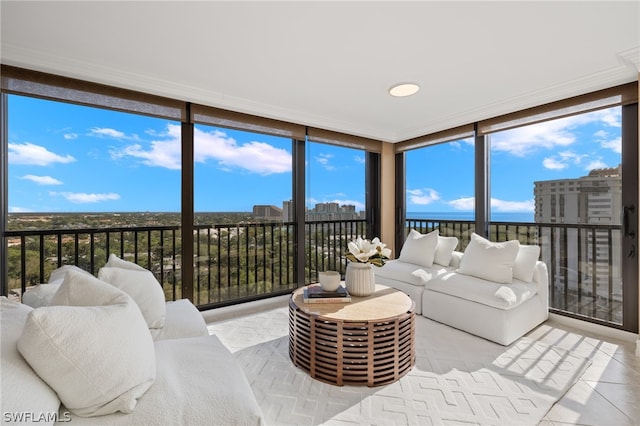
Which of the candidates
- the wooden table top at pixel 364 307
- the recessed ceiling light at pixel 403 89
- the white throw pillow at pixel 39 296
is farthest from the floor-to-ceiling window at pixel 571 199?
the white throw pillow at pixel 39 296

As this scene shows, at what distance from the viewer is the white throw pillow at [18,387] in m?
0.78

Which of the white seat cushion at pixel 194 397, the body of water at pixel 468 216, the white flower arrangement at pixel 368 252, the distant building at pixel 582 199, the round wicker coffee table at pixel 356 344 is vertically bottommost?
the round wicker coffee table at pixel 356 344

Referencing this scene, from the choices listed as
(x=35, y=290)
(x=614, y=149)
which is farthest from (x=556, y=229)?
(x=35, y=290)

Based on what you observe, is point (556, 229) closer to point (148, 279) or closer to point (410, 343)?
point (410, 343)

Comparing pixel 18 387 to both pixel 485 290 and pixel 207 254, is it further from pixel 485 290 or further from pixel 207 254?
pixel 485 290

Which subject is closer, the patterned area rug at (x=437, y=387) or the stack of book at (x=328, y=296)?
the patterned area rug at (x=437, y=387)

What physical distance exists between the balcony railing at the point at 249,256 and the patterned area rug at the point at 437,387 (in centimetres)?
101

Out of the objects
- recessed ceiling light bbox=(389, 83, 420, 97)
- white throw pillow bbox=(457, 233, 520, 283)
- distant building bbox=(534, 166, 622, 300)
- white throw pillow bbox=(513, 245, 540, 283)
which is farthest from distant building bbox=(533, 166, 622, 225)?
recessed ceiling light bbox=(389, 83, 420, 97)

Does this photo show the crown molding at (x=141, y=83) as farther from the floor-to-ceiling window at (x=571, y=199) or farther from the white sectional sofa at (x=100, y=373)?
the floor-to-ceiling window at (x=571, y=199)

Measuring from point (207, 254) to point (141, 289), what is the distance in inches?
68.1

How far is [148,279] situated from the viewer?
189cm

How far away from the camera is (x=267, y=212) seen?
12.6 ft

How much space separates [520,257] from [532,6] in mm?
2282

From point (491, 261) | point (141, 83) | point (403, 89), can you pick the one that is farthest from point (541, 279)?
point (141, 83)
